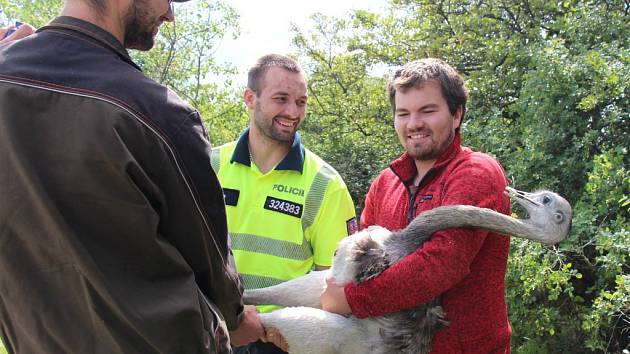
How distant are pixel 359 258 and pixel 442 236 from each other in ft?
1.50

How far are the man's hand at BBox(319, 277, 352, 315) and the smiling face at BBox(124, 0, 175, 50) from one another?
1512 mm

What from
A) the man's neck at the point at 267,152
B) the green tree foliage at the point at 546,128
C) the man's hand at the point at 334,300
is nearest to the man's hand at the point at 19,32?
the man's neck at the point at 267,152

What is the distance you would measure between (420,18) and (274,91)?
20.3 feet

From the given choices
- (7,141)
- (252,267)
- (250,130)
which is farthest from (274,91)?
(7,141)

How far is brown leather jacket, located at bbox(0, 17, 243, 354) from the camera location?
175 cm

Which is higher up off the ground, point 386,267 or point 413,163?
point 413,163

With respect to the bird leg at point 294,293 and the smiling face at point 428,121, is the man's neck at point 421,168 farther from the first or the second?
the bird leg at point 294,293

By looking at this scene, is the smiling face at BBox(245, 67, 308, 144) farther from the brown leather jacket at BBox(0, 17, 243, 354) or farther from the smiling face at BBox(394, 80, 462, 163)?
the brown leather jacket at BBox(0, 17, 243, 354)

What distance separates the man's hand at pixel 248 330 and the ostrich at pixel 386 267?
61 millimetres

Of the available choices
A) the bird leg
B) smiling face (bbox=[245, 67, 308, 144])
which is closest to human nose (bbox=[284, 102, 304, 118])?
smiling face (bbox=[245, 67, 308, 144])

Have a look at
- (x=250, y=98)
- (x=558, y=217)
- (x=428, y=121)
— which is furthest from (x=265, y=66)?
(x=558, y=217)

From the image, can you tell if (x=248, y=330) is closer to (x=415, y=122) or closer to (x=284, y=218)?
(x=284, y=218)

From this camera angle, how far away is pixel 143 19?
2.05 metres

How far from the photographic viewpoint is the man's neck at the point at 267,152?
3.70 meters
